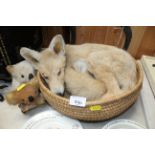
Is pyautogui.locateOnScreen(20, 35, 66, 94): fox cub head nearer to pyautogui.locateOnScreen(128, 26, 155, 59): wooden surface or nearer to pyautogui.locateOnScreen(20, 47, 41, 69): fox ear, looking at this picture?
pyautogui.locateOnScreen(20, 47, 41, 69): fox ear

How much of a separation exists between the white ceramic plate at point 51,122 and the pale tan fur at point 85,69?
0.53 feet

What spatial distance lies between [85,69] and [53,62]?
16 centimetres

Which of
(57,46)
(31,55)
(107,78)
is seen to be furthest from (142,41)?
(31,55)

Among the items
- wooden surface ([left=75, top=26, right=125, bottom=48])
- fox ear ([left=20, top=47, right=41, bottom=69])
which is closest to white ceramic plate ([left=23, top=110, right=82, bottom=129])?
fox ear ([left=20, top=47, right=41, bottom=69])

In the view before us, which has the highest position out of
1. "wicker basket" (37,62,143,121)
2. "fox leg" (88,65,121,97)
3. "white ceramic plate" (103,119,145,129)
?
"fox leg" (88,65,121,97)

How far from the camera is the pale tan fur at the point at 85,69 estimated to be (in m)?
0.78

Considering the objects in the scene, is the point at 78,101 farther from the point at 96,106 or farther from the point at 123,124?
the point at 123,124

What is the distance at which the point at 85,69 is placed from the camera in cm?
83

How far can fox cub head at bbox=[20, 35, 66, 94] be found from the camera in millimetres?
781

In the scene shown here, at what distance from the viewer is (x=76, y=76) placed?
2.60ft

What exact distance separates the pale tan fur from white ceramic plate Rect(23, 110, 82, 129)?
0.53ft

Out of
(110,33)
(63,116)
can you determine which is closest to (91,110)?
(63,116)
